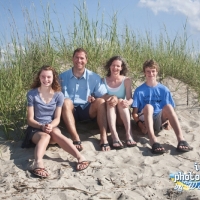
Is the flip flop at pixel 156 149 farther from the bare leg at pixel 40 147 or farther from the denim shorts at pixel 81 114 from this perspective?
the bare leg at pixel 40 147

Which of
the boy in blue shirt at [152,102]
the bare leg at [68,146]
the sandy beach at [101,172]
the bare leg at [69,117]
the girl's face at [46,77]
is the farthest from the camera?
the boy in blue shirt at [152,102]

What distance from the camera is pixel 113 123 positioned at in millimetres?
3656

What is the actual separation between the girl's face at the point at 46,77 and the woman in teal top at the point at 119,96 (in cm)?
75

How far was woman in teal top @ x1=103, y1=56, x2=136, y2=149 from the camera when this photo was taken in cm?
363

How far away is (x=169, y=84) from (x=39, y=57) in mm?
2310

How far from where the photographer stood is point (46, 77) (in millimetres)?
3383

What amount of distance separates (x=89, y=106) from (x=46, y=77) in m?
0.69

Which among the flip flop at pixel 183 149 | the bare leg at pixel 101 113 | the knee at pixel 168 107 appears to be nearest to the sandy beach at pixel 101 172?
the flip flop at pixel 183 149

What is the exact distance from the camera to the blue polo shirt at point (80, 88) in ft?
12.5

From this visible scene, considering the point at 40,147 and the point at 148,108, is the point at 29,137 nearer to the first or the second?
the point at 40,147

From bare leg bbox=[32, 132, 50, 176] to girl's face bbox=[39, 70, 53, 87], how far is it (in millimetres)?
568

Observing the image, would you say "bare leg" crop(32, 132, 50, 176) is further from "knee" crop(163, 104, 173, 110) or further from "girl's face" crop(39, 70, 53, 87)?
"knee" crop(163, 104, 173, 110)

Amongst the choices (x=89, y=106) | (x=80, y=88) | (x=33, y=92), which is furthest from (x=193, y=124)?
(x=33, y=92)

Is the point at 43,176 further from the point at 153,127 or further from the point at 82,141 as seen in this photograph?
the point at 153,127
